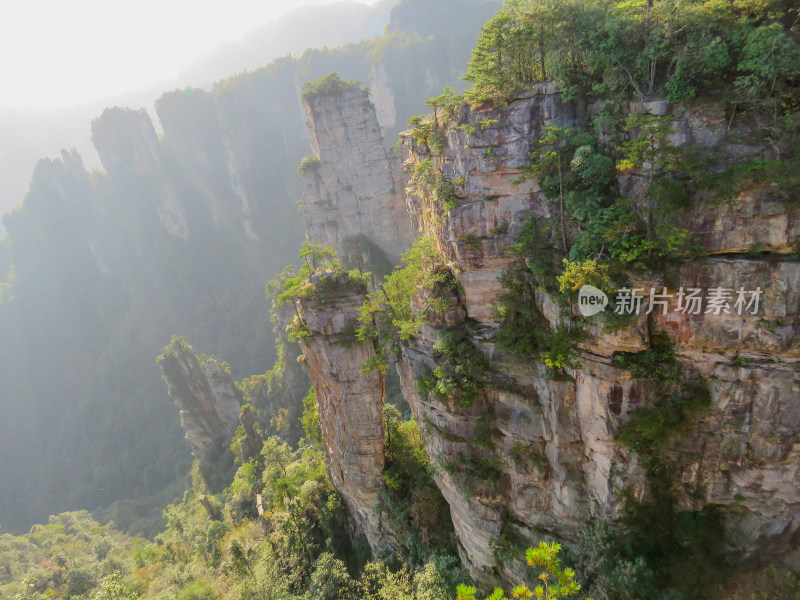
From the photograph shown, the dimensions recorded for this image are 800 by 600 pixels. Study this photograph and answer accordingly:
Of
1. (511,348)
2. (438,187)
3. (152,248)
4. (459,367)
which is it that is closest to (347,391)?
(459,367)

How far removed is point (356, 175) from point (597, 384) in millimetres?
33584

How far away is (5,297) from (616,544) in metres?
103

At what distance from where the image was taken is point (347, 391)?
17.7 metres

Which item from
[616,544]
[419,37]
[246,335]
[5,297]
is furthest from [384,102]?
[5,297]

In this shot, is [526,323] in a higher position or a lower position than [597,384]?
higher

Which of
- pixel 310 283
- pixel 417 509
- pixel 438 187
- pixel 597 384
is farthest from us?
pixel 417 509

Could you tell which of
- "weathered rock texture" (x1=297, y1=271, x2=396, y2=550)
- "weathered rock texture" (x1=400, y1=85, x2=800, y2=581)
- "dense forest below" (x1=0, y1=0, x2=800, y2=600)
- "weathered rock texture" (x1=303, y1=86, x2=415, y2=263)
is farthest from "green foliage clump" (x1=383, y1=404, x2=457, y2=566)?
"weathered rock texture" (x1=303, y1=86, x2=415, y2=263)

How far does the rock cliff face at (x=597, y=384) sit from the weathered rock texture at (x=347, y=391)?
2.77 meters

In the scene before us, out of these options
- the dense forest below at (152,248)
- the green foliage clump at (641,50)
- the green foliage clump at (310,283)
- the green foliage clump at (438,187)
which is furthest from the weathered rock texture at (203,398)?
the green foliage clump at (641,50)

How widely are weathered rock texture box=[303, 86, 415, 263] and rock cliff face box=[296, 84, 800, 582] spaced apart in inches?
914

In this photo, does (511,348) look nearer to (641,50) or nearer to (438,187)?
(438,187)

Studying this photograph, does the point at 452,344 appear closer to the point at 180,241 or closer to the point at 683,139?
the point at 683,139

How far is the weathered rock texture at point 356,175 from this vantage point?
37.9 meters

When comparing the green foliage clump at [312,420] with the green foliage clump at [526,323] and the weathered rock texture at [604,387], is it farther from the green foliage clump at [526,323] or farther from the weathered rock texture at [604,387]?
the green foliage clump at [526,323]
